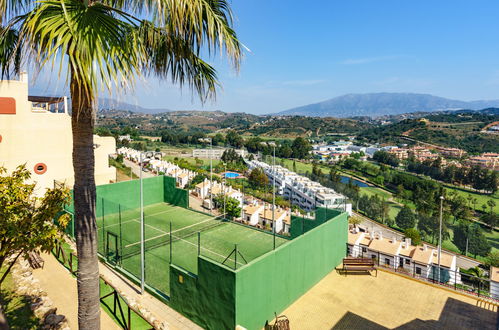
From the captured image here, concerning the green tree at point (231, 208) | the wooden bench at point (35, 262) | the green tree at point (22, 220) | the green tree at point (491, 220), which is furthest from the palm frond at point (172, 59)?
the green tree at point (491, 220)

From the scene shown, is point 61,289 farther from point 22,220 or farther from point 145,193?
point 145,193

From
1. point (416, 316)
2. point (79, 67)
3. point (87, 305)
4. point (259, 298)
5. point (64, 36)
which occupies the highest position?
point (64, 36)

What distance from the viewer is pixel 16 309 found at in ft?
24.2

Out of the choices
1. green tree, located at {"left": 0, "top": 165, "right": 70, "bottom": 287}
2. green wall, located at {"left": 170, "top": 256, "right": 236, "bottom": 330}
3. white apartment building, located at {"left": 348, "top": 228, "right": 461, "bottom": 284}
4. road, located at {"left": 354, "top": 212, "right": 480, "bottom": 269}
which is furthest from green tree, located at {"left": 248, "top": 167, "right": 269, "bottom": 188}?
green tree, located at {"left": 0, "top": 165, "right": 70, "bottom": 287}

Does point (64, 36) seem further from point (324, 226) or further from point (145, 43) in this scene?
point (324, 226)

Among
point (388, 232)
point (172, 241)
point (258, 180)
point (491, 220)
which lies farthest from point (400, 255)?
point (491, 220)

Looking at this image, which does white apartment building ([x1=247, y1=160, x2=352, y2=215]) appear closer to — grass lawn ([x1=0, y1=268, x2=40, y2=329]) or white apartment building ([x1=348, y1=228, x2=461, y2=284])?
white apartment building ([x1=348, y1=228, x2=461, y2=284])

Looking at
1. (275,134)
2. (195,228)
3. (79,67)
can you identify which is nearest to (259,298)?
(79,67)

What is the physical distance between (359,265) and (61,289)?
9839 mm

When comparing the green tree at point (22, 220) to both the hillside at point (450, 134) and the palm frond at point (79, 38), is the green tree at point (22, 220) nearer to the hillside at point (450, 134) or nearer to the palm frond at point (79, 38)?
the palm frond at point (79, 38)

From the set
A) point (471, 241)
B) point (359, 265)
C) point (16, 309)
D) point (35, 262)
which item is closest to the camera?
point (16, 309)

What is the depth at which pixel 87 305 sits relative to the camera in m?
3.92

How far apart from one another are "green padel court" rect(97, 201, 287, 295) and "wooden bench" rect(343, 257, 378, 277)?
279 centimetres

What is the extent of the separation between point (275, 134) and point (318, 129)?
37.8 m
